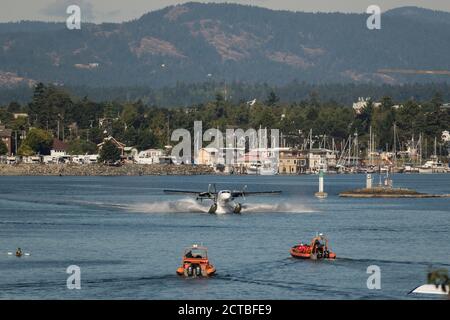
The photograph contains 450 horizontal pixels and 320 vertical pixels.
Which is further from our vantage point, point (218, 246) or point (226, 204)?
point (226, 204)

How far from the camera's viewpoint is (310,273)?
233 feet

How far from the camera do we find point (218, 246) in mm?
86625

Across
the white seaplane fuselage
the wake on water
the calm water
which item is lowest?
the calm water

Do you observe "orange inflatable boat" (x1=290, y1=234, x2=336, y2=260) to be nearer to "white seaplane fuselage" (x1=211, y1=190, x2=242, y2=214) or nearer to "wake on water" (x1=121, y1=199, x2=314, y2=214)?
"white seaplane fuselage" (x1=211, y1=190, x2=242, y2=214)

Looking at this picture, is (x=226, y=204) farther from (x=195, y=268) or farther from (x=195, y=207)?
(x=195, y=268)

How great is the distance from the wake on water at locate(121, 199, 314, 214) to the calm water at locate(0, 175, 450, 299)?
0.18 m

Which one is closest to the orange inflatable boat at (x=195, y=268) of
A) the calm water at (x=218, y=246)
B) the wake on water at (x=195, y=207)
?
the calm water at (x=218, y=246)

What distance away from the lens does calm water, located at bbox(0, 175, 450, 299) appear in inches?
2537

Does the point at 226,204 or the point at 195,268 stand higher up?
the point at 226,204

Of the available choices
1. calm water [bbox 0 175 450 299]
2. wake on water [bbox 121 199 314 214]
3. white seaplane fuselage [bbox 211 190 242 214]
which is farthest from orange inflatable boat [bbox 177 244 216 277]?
wake on water [bbox 121 199 314 214]

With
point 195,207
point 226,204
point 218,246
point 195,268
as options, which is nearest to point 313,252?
point 218,246

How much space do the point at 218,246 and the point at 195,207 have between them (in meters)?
50.1

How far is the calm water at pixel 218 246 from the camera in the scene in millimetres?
64438
